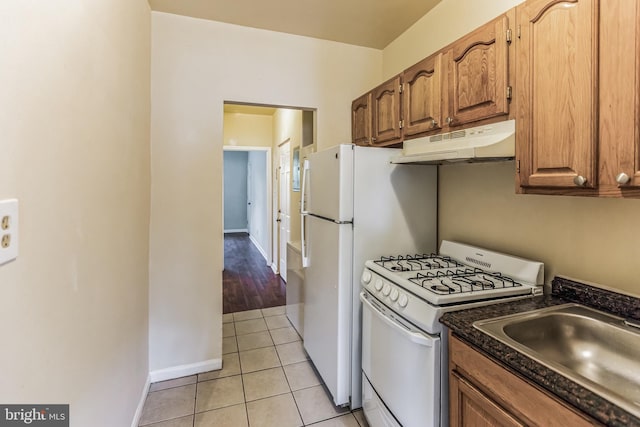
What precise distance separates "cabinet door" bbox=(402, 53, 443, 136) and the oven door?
1046 millimetres

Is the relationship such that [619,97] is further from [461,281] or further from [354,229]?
[354,229]

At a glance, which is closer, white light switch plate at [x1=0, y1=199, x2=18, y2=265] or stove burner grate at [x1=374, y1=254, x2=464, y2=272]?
white light switch plate at [x1=0, y1=199, x2=18, y2=265]

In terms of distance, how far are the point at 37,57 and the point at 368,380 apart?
1962mm

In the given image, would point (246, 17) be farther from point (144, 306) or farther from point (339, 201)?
point (144, 306)

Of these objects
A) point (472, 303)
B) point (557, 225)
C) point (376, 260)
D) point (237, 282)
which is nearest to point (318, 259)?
point (376, 260)

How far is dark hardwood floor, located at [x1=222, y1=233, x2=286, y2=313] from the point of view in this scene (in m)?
3.89

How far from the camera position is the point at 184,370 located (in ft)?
7.83

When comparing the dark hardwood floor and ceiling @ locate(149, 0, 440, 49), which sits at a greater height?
ceiling @ locate(149, 0, 440, 49)

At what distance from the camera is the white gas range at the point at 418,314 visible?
1.30 m

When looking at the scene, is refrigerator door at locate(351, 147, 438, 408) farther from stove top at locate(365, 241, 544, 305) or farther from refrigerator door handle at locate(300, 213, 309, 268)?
refrigerator door handle at locate(300, 213, 309, 268)

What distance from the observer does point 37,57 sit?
832 millimetres

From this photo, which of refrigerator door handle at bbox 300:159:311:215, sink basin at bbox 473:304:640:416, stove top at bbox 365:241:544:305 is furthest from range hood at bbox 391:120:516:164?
refrigerator door handle at bbox 300:159:311:215

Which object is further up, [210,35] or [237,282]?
[210,35]
